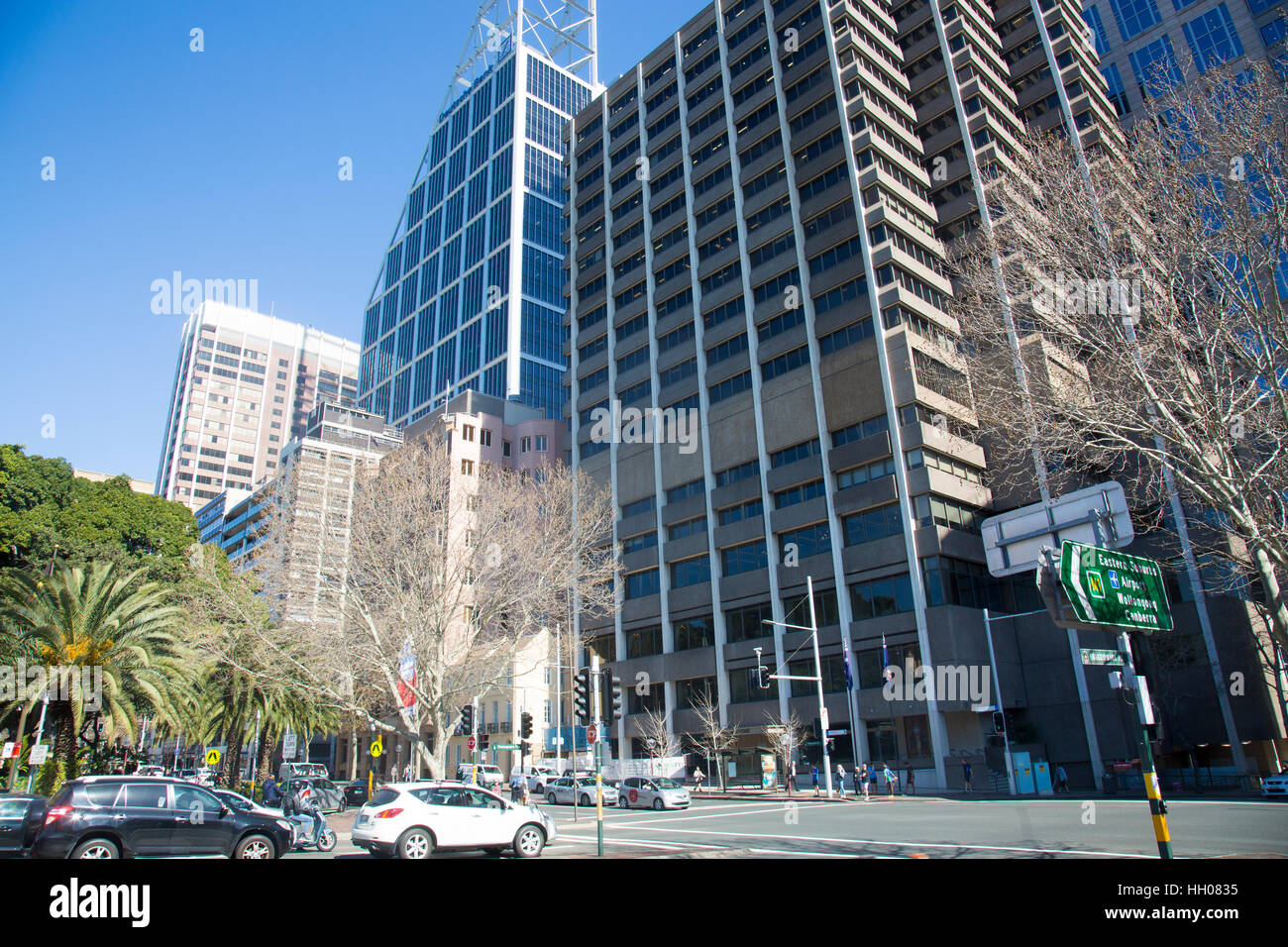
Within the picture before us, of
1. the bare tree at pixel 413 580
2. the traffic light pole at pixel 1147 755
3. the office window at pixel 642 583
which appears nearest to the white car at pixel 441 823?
the bare tree at pixel 413 580

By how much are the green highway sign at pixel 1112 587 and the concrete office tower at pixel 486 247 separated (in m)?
92.3

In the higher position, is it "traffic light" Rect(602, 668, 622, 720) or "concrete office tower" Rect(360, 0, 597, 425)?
"concrete office tower" Rect(360, 0, 597, 425)

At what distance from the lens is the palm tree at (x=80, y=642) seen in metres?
25.4

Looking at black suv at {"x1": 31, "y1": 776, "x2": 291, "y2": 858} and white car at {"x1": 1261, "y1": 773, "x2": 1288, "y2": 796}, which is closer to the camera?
black suv at {"x1": 31, "y1": 776, "x2": 291, "y2": 858}

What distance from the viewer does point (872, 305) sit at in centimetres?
4734

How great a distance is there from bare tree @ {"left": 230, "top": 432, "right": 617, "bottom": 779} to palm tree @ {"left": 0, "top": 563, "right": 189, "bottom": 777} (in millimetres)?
4583

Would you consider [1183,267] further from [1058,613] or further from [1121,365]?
[1058,613]

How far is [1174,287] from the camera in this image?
51.8 ft

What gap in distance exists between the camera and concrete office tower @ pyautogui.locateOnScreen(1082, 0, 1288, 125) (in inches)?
2255

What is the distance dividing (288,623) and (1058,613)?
85.8 feet

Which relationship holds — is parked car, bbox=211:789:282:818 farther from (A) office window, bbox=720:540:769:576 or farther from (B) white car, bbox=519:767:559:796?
(A) office window, bbox=720:540:769:576

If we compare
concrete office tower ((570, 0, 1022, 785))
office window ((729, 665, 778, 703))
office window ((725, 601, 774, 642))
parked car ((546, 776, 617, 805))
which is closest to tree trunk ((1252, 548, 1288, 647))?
concrete office tower ((570, 0, 1022, 785))

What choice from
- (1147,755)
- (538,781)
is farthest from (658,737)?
(1147,755)
